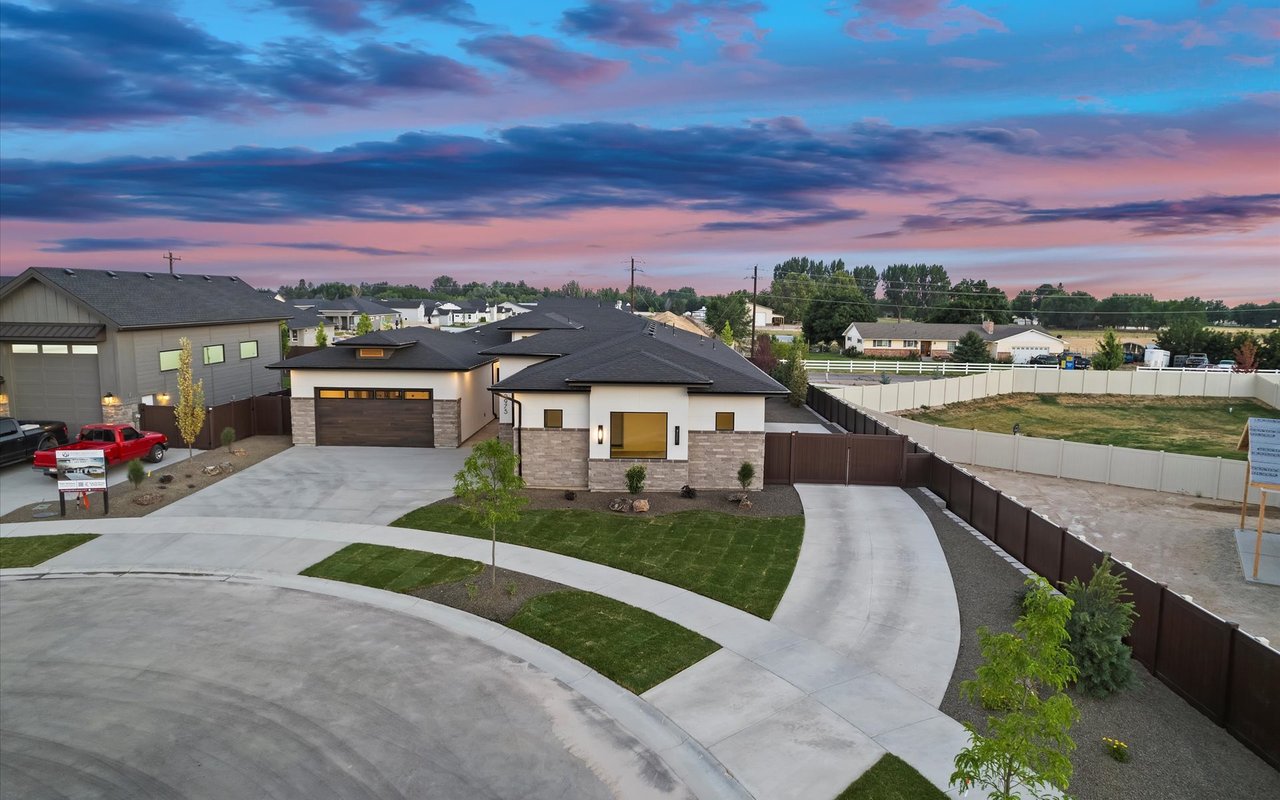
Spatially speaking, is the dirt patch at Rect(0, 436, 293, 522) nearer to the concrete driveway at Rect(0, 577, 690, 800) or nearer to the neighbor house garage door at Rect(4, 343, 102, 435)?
the neighbor house garage door at Rect(4, 343, 102, 435)

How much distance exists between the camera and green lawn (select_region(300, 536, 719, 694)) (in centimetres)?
1252

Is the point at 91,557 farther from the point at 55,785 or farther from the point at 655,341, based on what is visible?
the point at 655,341

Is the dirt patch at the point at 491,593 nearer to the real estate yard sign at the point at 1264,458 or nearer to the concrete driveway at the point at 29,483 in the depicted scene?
the concrete driveway at the point at 29,483

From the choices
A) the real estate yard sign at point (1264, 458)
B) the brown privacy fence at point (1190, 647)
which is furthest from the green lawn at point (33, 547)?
the real estate yard sign at point (1264, 458)

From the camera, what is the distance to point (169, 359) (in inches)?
1297

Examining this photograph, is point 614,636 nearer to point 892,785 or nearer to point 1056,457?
point 892,785

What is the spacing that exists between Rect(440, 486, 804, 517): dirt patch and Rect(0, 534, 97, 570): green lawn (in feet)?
31.0

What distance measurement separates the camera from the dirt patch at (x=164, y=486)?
21.5 metres

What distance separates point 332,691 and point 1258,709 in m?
13.3

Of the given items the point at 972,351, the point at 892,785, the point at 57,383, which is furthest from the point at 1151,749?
the point at 972,351

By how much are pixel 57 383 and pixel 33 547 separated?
14.9 m

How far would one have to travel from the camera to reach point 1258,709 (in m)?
9.89

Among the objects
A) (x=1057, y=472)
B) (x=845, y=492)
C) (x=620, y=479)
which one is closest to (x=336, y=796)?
(x=620, y=479)

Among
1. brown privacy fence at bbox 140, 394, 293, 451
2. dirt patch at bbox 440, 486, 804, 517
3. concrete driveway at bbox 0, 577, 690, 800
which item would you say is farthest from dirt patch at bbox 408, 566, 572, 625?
brown privacy fence at bbox 140, 394, 293, 451
